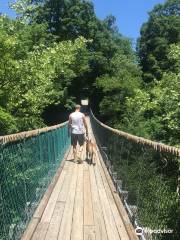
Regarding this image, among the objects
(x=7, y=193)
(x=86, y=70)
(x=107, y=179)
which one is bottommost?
(x=107, y=179)

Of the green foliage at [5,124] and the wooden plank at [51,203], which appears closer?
the wooden plank at [51,203]

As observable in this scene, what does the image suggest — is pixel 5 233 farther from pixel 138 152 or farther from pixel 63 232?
pixel 138 152

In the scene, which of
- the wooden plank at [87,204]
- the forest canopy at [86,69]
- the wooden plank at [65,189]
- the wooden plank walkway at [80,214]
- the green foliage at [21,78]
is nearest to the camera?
the wooden plank walkway at [80,214]

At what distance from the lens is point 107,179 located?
10.7 meters

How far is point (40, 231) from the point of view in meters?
6.11

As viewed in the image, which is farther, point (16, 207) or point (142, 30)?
point (142, 30)

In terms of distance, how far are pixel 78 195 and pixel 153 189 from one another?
3.36 metres

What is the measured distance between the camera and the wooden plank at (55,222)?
597 centimetres

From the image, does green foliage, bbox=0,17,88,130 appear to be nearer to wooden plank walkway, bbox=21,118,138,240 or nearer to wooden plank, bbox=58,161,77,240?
wooden plank walkway, bbox=21,118,138,240

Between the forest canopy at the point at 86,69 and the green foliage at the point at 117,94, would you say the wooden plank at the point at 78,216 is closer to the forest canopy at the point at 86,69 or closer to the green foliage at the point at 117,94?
the forest canopy at the point at 86,69

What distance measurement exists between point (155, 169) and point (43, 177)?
313cm

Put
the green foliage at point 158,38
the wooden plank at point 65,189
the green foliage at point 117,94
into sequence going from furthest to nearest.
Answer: the green foliage at point 158,38
the green foliage at point 117,94
the wooden plank at point 65,189

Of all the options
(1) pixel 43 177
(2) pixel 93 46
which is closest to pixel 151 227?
(1) pixel 43 177

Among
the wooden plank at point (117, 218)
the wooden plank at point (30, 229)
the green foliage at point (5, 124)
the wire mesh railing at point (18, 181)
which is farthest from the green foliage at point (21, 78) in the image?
the wooden plank at point (30, 229)
